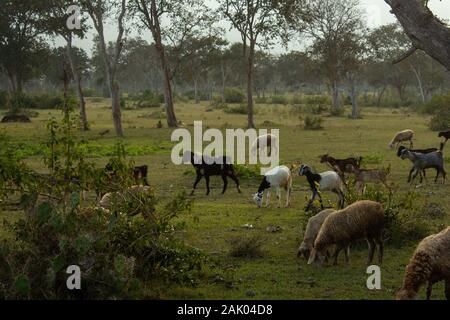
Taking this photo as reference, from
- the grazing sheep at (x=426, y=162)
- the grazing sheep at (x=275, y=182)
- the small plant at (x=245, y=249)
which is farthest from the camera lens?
the grazing sheep at (x=426, y=162)

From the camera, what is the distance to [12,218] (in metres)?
11.8

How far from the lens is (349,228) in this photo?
27.3 ft

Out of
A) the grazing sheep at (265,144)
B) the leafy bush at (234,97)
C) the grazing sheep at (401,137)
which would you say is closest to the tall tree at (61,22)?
the grazing sheep at (265,144)

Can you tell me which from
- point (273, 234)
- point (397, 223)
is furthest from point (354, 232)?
point (273, 234)

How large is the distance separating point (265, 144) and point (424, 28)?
1479 cm

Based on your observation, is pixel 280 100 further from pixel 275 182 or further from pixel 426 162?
pixel 275 182

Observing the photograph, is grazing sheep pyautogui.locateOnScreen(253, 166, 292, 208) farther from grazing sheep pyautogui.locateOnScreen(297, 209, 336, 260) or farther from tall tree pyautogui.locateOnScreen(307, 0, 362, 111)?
tall tree pyautogui.locateOnScreen(307, 0, 362, 111)

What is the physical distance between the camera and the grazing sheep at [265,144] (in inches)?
865

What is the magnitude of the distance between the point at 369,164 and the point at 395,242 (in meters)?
9.50

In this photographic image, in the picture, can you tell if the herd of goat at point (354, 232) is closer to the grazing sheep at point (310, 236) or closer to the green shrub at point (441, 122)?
the grazing sheep at point (310, 236)

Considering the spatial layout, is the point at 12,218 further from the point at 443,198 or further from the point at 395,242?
the point at 443,198

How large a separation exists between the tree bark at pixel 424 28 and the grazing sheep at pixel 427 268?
225cm

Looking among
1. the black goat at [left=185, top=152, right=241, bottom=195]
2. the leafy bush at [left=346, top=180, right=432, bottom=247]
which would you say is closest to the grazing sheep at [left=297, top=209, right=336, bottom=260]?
the leafy bush at [left=346, top=180, right=432, bottom=247]
